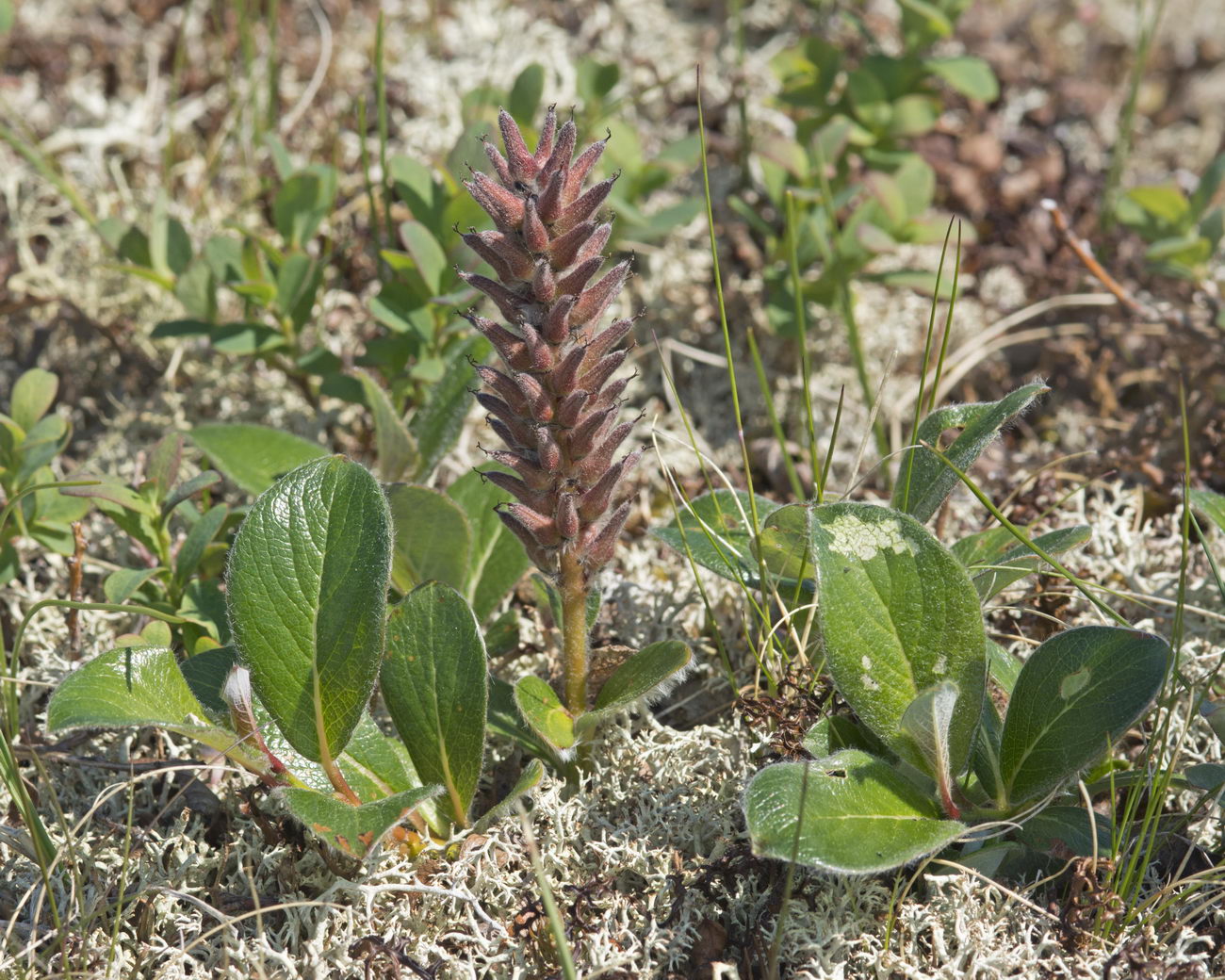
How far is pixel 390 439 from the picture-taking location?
2527 mm

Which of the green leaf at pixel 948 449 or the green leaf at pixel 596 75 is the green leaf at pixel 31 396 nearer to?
the green leaf at pixel 596 75

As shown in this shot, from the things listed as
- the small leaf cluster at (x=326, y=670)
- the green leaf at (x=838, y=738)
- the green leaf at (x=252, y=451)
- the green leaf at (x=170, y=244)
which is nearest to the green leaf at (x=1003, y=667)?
the green leaf at (x=838, y=738)

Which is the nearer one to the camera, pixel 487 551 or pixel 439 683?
pixel 439 683

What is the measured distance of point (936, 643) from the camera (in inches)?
74.4

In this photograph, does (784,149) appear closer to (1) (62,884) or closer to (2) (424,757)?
(2) (424,757)

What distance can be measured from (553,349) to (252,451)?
102cm

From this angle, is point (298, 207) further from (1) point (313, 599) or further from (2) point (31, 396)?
(1) point (313, 599)

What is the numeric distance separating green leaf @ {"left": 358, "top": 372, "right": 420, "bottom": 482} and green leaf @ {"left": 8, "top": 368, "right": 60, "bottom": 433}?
0.67m

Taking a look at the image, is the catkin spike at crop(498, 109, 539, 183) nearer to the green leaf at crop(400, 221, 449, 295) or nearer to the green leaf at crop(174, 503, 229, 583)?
the green leaf at crop(400, 221, 449, 295)

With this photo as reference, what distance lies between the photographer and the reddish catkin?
171 centimetres

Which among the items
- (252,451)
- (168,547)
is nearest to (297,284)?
(252,451)

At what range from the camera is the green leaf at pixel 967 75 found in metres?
3.33

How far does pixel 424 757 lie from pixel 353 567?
38 centimetres

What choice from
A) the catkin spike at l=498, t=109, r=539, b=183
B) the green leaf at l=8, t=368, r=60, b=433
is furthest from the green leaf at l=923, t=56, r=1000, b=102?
the green leaf at l=8, t=368, r=60, b=433
